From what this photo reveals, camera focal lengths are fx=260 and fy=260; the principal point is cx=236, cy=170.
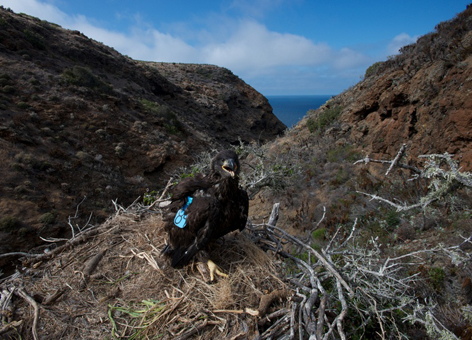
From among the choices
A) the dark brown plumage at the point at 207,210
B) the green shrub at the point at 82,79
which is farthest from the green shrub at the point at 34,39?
the dark brown plumage at the point at 207,210

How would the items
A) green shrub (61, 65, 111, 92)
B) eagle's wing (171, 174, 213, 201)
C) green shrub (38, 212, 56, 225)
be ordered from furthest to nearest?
green shrub (61, 65, 111, 92)
green shrub (38, 212, 56, 225)
eagle's wing (171, 174, 213, 201)


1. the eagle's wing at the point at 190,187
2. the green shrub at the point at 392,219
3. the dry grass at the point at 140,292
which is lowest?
the green shrub at the point at 392,219

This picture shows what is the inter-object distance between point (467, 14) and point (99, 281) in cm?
1262

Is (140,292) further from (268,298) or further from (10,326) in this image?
(268,298)

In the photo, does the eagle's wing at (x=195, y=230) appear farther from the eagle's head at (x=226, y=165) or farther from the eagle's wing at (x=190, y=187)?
the eagle's head at (x=226, y=165)

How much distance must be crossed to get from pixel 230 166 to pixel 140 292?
1486 millimetres

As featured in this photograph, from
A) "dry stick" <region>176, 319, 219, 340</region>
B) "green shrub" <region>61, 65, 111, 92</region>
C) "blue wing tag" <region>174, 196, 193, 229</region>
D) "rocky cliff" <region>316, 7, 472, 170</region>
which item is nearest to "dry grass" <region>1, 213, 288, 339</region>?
"dry stick" <region>176, 319, 219, 340</region>

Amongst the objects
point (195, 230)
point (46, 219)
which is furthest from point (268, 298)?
point (46, 219)

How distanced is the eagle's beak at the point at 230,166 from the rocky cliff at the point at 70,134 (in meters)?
5.08

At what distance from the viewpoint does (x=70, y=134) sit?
45.1 ft

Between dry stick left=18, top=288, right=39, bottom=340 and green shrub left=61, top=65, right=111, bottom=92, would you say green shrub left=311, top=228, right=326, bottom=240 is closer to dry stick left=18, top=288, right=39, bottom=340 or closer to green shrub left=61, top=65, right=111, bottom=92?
dry stick left=18, top=288, right=39, bottom=340

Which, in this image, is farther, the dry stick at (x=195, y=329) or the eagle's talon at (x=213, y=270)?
the eagle's talon at (x=213, y=270)

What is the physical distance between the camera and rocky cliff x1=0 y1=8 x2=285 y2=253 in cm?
991

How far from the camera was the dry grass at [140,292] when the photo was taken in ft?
7.04
